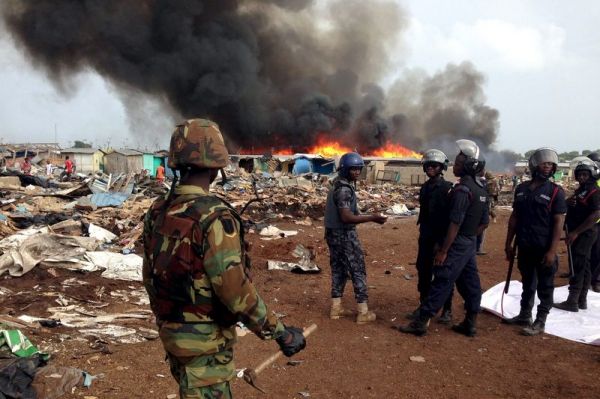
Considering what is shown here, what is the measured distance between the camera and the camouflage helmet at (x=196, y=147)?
1949 millimetres

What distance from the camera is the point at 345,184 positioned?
4734 mm

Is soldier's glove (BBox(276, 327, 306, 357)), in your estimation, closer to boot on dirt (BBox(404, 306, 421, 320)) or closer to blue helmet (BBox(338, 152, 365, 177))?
blue helmet (BBox(338, 152, 365, 177))

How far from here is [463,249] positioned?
4406 mm

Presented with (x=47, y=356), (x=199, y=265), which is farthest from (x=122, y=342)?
(x=199, y=265)

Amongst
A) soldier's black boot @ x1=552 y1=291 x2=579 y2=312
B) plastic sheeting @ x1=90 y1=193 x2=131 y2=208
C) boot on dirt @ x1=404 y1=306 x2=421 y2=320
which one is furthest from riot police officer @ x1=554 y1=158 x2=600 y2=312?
plastic sheeting @ x1=90 y1=193 x2=131 y2=208

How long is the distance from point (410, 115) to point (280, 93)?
47.8 ft

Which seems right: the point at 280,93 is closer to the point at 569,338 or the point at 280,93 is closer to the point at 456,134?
the point at 456,134

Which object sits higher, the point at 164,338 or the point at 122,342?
the point at 164,338

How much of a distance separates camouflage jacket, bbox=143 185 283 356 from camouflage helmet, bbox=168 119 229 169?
12 centimetres

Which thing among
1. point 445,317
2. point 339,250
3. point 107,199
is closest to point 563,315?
point 445,317

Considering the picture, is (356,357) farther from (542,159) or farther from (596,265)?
(596,265)

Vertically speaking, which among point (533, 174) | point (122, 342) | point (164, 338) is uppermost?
point (533, 174)

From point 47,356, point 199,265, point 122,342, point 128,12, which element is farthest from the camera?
point 128,12

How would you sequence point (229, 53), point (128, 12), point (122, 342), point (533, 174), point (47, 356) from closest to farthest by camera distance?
point (47, 356), point (122, 342), point (533, 174), point (128, 12), point (229, 53)
